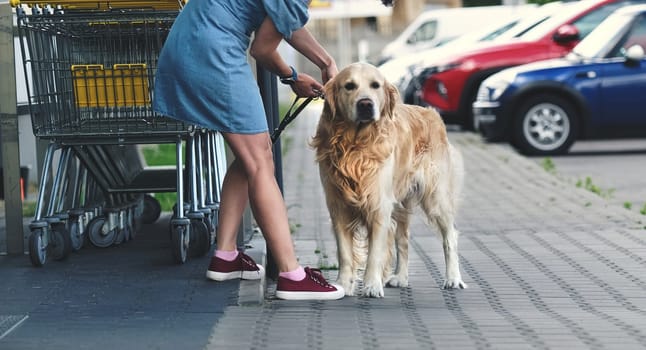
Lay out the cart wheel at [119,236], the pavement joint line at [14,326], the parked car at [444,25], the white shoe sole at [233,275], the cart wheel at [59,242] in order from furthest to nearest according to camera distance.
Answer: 1. the parked car at [444,25]
2. the cart wheel at [119,236]
3. the cart wheel at [59,242]
4. the white shoe sole at [233,275]
5. the pavement joint line at [14,326]

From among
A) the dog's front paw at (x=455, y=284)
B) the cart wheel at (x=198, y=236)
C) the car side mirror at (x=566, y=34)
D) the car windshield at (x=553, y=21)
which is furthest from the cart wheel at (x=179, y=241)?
the car windshield at (x=553, y=21)

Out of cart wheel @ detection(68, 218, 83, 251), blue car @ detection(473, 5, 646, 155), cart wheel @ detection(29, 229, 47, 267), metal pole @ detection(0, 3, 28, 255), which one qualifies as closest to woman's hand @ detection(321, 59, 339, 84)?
cart wheel @ detection(29, 229, 47, 267)

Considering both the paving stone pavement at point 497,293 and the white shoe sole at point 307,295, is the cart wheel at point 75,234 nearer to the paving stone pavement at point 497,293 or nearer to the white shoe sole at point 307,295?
the paving stone pavement at point 497,293

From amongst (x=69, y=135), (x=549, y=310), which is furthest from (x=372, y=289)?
(x=69, y=135)

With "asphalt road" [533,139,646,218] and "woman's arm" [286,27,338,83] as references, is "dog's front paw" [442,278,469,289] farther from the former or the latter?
"asphalt road" [533,139,646,218]

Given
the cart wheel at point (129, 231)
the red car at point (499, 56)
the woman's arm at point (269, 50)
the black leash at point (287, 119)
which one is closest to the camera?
the woman's arm at point (269, 50)

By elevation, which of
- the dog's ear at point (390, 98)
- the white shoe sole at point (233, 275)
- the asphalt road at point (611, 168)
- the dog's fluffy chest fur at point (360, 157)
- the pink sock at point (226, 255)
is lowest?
the asphalt road at point (611, 168)

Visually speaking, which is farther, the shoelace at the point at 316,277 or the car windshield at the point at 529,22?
the car windshield at the point at 529,22

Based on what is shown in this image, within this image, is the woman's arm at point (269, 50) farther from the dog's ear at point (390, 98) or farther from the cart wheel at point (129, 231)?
the cart wheel at point (129, 231)

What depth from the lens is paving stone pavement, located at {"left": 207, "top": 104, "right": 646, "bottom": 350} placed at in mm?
5527

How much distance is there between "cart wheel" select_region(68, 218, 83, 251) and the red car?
433 inches

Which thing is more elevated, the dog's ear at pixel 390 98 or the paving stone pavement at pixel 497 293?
the dog's ear at pixel 390 98

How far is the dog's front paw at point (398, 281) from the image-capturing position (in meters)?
7.21

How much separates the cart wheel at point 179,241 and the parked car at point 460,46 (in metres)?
12.3
